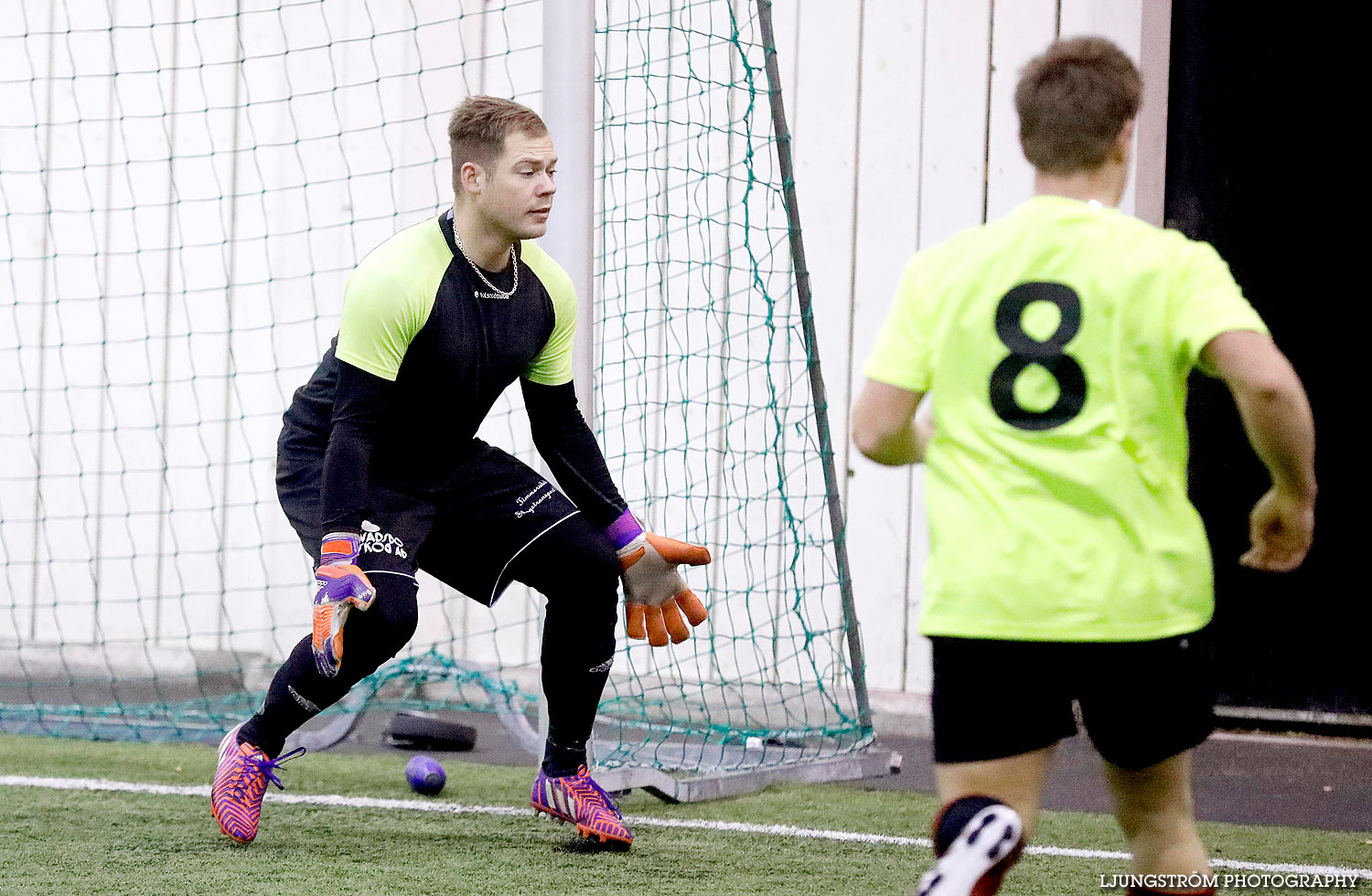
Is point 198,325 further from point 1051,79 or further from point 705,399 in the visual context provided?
point 1051,79

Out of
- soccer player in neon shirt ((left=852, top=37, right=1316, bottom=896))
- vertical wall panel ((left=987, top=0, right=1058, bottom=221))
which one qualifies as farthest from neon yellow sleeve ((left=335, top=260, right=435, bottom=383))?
vertical wall panel ((left=987, top=0, right=1058, bottom=221))

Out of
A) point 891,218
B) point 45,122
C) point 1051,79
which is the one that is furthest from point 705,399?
point 1051,79

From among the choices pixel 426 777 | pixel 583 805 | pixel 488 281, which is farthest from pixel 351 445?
pixel 426 777

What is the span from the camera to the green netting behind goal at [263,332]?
5109 millimetres

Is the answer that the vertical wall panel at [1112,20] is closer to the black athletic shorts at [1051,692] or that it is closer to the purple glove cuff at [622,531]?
the purple glove cuff at [622,531]

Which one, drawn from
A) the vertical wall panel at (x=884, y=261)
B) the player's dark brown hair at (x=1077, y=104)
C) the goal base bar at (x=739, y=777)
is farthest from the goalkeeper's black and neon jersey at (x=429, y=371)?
the vertical wall panel at (x=884, y=261)

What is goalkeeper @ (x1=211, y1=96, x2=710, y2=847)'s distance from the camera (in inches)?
113

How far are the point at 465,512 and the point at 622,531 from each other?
326mm

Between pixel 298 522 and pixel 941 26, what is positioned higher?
pixel 941 26

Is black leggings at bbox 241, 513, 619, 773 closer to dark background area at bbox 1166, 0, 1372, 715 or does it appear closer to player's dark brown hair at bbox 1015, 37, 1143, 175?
player's dark brown hair at bbox 1015, 37, 1143, 175

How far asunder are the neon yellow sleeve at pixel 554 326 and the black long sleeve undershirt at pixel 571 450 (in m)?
0.03

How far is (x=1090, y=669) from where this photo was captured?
1850 mm

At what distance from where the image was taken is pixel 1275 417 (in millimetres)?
1734

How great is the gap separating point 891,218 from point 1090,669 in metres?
3.39
